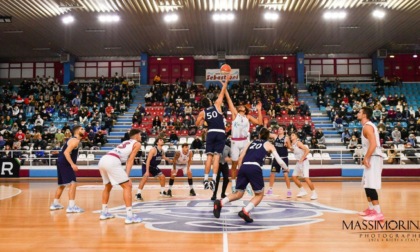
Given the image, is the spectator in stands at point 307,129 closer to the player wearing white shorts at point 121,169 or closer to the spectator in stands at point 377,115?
the spectator in stands at point 377,115

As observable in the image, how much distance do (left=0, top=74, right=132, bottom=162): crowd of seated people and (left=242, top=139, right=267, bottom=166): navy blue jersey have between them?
1495 centimetres

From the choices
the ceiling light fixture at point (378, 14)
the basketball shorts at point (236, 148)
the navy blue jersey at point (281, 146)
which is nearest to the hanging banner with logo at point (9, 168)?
the navy blue jersey at point (281, 146)

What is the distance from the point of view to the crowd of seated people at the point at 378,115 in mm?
19938

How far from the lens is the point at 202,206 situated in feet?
28.5

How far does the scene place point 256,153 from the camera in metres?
6.94

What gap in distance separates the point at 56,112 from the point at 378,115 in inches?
800

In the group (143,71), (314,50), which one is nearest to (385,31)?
(314,50)

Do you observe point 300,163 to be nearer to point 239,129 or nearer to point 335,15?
point 239,129

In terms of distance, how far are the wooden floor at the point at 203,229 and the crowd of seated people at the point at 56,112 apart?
1207cm

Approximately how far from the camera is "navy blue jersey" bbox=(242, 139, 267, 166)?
6914mm

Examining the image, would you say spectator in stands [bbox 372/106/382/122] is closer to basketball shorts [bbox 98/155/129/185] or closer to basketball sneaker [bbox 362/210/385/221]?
basketball sneaker [bbox 362/210/385/221]

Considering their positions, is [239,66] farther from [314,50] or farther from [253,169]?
[253,169]

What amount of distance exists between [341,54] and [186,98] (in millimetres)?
15047

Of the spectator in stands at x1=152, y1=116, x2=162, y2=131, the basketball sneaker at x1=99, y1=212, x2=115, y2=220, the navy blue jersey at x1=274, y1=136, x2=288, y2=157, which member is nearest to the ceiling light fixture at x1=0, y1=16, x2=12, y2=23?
the spectator in stands at x1=152, y1=116, x2=162, y2=131
